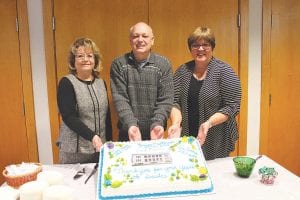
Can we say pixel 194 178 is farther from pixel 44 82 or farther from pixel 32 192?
pixel 44 82

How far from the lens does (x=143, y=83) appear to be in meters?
2.01

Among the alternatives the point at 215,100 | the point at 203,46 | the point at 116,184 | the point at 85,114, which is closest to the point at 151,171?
the point at 116,184

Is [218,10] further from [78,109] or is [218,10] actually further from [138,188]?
[138,188]

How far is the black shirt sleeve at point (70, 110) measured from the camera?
183 cm

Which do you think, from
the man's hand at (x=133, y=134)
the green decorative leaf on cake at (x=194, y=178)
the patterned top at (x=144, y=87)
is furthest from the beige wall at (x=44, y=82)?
the green decorative leaf on cake at (x=194, y=178)

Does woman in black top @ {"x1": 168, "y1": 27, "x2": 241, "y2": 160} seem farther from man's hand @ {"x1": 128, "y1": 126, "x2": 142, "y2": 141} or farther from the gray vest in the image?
the gray vest

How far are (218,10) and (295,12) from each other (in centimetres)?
69

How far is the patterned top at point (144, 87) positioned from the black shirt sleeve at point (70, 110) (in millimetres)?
241

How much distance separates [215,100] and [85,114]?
788 millimetres

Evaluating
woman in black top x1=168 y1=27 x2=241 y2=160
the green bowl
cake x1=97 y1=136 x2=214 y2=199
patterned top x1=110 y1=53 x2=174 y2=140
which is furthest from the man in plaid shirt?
the green bowl

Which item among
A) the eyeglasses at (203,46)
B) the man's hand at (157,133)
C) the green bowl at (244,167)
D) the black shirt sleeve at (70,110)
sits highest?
the eyeglasses at (203,46)

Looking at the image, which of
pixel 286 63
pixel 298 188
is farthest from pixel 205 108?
pixel 286 63

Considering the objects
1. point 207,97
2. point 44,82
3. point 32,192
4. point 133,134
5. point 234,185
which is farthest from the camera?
point 44,82

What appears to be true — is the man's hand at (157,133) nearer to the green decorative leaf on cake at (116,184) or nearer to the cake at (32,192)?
the green decorative leaf on cake at (116,184)
